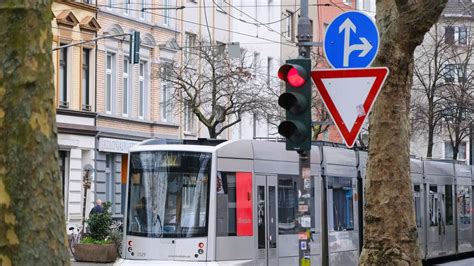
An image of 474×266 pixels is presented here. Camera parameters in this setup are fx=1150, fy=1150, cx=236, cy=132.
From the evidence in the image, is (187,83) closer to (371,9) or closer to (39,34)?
(371,9)

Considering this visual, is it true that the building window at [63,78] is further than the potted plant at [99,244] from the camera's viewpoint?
Yes

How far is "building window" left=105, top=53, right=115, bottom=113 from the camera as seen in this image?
4497 cm

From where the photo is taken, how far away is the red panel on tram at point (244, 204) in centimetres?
2183

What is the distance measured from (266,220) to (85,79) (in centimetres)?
2235

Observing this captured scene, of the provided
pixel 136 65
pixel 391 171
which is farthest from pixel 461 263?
pixel 391 171

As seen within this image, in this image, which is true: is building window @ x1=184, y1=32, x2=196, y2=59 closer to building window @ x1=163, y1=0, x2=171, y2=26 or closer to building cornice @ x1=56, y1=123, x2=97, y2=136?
building window @ x1=163, y1=0, x2=171, y2=26

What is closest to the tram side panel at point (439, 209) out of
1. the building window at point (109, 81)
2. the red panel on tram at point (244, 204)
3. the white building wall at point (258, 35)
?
the red panel on tram at point (244, 204)

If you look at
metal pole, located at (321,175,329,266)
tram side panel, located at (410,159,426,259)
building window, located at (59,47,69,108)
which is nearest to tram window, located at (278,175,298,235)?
metal pole, located at (321,175,329,266)

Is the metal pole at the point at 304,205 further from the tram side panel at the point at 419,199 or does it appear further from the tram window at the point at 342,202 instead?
the tram side panel at the point at 419,199

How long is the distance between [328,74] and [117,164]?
3386cm

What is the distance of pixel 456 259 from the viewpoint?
125ft

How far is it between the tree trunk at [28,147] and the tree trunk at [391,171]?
10659 millimetres

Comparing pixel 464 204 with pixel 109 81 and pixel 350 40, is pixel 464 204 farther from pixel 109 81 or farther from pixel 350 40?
pixel 350 40

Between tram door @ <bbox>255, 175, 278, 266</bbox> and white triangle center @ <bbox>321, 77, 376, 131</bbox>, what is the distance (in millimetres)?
10491
